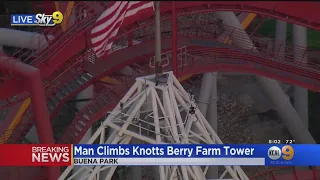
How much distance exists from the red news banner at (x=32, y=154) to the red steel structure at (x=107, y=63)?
3.04m

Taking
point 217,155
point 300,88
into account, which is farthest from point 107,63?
point 300,88

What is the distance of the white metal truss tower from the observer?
1564 centimetres

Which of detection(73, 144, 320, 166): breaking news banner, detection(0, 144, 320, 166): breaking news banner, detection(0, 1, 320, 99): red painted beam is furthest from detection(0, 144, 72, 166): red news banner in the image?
detection(0, 1, 320, 99): red painted beam

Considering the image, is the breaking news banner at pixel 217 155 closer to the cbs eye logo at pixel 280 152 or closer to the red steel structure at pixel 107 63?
the cbs eye logo at pixel 280 152

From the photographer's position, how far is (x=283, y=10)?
19047mm

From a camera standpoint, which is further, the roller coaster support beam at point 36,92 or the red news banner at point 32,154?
the roller coaster support beam at point 36,92

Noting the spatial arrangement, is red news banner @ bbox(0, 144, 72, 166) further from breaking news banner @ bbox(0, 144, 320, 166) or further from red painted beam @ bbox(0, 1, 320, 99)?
red painted beam @ bbox(0, 1, 320, 99)

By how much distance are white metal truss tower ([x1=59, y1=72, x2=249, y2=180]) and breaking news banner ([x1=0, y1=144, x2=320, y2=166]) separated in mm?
660

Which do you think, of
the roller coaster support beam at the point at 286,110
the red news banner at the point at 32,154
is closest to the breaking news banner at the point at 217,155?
the red news banner at the point at 32,154

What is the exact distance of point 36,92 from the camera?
17.4m

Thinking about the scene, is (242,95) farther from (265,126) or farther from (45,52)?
(45,52)

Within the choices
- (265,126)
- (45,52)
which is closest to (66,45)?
(45,52)

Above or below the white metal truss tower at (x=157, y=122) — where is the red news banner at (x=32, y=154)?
below

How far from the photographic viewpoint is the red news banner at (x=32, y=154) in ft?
48.3
